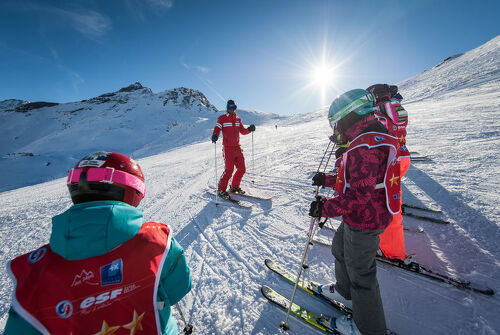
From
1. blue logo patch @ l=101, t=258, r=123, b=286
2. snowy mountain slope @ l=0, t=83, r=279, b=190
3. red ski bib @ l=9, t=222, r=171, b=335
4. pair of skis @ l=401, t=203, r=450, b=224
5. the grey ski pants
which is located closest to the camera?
red ski bib @ l=9, t=222, r=171, b=335

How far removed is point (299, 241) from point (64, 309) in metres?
3.17

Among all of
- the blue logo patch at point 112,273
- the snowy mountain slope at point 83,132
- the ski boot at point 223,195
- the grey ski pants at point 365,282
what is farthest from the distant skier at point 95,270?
the snowy mountain slope at point 83,132

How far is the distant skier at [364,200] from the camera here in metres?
1.70

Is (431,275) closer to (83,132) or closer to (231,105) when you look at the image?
(231,105)

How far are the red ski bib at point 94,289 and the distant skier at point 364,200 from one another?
138 centimetres

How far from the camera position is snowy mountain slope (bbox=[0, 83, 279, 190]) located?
23.3 meters

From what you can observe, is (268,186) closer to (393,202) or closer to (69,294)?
(393,202)

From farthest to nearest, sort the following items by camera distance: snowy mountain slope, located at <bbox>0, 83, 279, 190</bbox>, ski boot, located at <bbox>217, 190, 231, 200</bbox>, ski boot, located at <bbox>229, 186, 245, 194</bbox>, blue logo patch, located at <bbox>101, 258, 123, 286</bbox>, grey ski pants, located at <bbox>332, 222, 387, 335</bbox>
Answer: snowy mountain slope, located at <bbox>0, 83, 279, 190</bbox>, ski boot, located at <bbox>229, 186, 245, 194</bbox>, ski boot, located at <bbox>217, 190, 231, 200</bbox>, grey ski pants, located at <bbox>332, 222, 387, 335</bbox>, blue logo patch, located at <bbox>101, 258, 123, 286</bbox>

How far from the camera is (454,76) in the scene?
81.4ft

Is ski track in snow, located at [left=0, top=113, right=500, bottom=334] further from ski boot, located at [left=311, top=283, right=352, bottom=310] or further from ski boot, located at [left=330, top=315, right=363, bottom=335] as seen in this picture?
ski boot, located at [left=330, top=315, right=363, bottom=335]

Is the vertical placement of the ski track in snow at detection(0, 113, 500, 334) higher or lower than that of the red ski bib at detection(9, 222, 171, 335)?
lower

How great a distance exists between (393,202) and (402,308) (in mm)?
1416

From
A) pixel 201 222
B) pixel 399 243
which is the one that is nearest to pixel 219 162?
pixel 201 222

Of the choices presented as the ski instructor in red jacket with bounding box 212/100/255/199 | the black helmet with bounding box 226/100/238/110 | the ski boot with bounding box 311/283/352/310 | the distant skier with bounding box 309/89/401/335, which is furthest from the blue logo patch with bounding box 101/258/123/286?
the black helmet with bounding box 226/100/238/110
